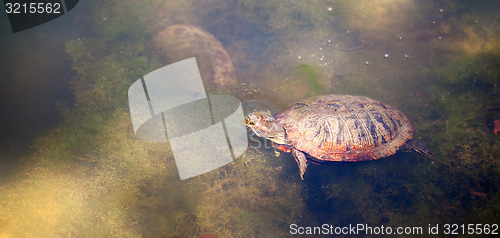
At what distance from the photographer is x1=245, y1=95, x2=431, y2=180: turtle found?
12.8ft

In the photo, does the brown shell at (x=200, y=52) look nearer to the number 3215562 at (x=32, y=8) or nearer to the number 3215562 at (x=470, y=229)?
the number 3215562 at (x=32, y=8)

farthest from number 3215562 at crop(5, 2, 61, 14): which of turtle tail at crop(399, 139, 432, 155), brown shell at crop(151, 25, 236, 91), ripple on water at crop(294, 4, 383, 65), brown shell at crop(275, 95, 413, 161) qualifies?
turtle tail at crop(399, 139, 432, 155)

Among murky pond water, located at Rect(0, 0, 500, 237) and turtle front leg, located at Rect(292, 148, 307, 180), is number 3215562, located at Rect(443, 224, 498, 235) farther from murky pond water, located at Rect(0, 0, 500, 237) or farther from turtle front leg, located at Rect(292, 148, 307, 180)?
turtle front leg, located at Rect(292, 148, 307, 180)

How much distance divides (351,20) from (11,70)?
653cm

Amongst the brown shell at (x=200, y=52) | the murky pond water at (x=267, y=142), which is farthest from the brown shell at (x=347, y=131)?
the brown shell at (x=200, y=52)

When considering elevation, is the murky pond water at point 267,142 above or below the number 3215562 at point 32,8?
below

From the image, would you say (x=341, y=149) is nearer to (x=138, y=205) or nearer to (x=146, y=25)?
(x=138, y=205)

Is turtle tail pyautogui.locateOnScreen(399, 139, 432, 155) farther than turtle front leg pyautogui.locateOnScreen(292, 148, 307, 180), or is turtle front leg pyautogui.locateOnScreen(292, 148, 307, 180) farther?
turtle tail pyautogui.locateOnScreen(399, 139, 432, 155)

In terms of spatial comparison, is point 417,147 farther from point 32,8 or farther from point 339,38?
point 32,8

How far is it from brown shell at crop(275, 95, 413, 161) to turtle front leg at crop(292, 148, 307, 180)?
0.29 ft

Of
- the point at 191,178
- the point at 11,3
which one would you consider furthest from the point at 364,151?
the point at 11,3

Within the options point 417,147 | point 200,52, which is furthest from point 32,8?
point 417,147

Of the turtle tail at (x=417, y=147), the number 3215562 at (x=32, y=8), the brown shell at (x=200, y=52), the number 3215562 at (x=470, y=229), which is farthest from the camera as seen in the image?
the number 3215562 at (x=32, y=8)

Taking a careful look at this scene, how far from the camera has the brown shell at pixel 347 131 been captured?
3891 millimetres
